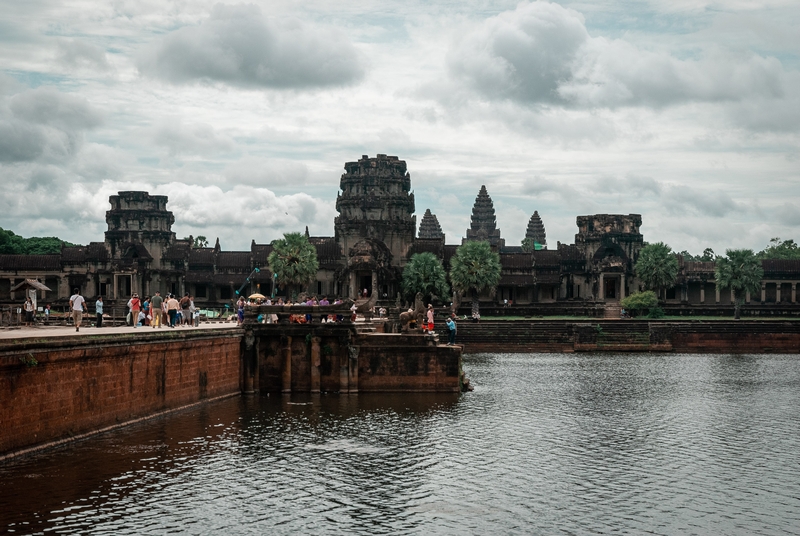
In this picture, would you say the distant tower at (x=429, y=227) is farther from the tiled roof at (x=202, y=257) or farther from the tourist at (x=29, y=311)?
the tourist at (x=29, y=311)

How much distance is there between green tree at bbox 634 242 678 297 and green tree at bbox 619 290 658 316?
6.59 m

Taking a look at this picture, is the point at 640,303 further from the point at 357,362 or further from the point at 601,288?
the point at 357,362

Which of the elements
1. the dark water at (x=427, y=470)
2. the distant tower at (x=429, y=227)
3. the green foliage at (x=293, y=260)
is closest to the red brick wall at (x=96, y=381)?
the dark water at (x=427, y=470)

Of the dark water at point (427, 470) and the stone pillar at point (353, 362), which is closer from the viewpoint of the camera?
the dark water at point (427, 470)

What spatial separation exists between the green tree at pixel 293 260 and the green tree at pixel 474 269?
14988 mm

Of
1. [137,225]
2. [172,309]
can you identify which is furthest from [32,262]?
[172,309]

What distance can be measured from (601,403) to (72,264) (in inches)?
3235

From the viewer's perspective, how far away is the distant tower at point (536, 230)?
189 metres

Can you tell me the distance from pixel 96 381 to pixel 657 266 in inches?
3166

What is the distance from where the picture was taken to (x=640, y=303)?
94.6 meters

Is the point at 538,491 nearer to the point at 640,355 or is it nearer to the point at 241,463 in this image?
the point at 241,463

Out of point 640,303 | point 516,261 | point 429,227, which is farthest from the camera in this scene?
point 429,227

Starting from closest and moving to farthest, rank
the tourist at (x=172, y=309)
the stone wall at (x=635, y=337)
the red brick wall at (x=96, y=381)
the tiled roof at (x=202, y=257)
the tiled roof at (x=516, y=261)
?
the red brick wall at (x=96, y=381)
the tourist at (x=172, y=309)
the stone wall at (x=635, y=337)
the tiled roof at (x=516, y=261)
the tiled roof at (x=202, y=257)

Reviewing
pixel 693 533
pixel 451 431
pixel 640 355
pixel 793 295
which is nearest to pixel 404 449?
pixel 451 431
